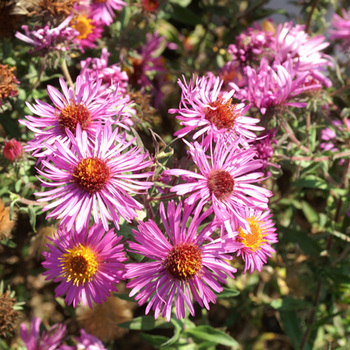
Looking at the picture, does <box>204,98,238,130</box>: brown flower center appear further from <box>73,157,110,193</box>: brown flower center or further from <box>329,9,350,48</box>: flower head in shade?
<box>329,9,350,48</box>: flower head in shade

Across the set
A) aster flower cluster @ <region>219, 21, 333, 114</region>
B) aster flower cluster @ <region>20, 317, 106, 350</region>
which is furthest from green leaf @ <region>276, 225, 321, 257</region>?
aster flower cluster @ <region>20, 317, 106, 350</region>

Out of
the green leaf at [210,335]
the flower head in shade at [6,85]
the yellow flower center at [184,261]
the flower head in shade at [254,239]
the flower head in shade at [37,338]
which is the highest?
the flower head in shade at [6,85]

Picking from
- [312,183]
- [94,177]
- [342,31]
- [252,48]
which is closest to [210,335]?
[312,183]

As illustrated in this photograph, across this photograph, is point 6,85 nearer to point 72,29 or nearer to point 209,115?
point 72,29

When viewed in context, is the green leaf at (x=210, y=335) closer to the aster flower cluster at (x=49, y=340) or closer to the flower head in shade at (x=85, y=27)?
the aster flower cluster at (x=49, y=340)

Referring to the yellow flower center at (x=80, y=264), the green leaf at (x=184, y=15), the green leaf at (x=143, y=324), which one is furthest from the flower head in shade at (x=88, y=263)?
the green leaf at (x=184, y=15)
